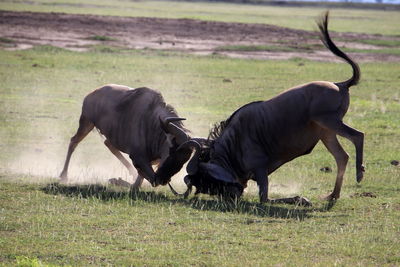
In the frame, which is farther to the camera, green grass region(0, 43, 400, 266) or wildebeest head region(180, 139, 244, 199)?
wildebeest head region(180, 139, 244, 199)

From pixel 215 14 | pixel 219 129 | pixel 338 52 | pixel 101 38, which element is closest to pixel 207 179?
pixel 219 129

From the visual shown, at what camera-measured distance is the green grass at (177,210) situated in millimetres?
7348

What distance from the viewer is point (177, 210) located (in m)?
9.31

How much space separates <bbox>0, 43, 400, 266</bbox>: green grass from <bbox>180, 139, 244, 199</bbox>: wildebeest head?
0.25 m

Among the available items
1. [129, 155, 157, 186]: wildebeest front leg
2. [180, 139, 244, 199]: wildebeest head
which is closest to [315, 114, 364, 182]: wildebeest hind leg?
[180, 139, 244, 199]: wildebeest head

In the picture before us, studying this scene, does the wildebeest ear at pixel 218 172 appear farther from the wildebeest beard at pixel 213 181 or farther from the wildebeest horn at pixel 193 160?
the wildebeest horn at pixel 193 160

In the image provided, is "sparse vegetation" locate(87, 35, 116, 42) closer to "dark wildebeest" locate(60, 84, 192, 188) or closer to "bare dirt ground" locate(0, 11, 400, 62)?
"bare dirt ground" locate(0, 11, 400, 62)

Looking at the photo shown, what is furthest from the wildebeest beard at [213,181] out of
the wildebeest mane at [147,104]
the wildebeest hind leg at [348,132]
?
the wildebeest hind leg at [348,132]

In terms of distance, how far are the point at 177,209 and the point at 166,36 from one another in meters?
30.4

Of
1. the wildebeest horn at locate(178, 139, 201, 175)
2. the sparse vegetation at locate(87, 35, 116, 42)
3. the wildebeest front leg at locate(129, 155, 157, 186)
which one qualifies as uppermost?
the wildebeest horn at locate(178, 139, 201, 175)

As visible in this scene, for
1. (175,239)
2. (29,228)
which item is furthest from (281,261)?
(29,228)

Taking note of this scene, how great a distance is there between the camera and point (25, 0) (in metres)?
70.1

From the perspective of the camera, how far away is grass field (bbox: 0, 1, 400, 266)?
24.1 ft

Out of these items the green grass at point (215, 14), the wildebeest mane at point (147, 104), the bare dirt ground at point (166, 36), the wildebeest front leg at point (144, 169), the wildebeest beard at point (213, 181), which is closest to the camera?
the wildebeest beard at point (213, 181)
